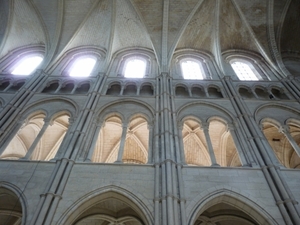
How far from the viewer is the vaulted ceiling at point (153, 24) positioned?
53.9 feet

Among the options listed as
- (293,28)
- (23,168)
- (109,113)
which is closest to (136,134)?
(109,113)

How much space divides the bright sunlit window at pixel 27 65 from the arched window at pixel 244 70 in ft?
42.9

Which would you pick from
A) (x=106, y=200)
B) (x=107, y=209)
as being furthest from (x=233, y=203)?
(x=107, y=209)

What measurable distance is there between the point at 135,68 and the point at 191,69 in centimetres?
371

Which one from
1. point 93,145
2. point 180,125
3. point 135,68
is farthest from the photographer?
point 135,68

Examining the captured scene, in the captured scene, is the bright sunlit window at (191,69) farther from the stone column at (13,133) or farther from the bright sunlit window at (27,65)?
the bright sunlit window at (27,65)

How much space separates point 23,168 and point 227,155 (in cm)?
1134

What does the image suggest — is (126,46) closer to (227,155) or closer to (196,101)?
(196,101)

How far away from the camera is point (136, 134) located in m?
14.6

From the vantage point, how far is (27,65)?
15758 mm

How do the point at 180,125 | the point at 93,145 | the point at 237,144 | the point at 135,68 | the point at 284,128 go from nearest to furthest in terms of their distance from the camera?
1. the point at 93,145
2. the point at 237,144
3. the point at 284,128
4. the point at 180,125
5. the point at 135,68

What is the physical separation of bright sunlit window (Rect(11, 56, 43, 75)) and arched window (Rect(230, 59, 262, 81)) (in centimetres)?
1308

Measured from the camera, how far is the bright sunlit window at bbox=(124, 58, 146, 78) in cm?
1495

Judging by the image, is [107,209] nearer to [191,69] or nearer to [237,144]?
[237,144]
